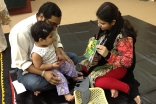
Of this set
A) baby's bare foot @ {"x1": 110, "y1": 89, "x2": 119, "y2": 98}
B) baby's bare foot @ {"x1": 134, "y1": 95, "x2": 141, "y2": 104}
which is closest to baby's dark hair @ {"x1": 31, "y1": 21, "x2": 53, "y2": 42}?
baby's bare foot @ {"x1": 110, "y1": 89, "x2": 119, "y2": 98}

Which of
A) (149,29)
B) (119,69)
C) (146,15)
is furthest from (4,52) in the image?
(146,15)

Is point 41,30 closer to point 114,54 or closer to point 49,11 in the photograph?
point 49,11

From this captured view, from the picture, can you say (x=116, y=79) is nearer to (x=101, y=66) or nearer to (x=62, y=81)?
(x=101, y=66)

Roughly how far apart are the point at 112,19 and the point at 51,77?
54 centimetres

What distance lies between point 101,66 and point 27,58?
0.52 metres

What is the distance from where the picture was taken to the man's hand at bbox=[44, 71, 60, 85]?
1235mm

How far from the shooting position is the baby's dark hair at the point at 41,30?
3.69 feet

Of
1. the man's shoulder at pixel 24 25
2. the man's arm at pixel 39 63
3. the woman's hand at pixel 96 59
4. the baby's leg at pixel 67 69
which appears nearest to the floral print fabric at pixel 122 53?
the woman's hand at pixel 96 59

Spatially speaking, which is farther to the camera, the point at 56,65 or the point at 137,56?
the point at 137,56

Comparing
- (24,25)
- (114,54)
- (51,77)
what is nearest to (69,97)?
(51,77)

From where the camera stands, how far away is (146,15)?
3129mm

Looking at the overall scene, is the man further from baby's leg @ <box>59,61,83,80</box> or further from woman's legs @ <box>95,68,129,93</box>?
woman's legs @ <box>95,68,129,93</box>

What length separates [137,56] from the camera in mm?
1803

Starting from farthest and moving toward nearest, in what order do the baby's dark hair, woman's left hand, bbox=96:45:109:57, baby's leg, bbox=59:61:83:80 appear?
baby's leg, bbox=59:61:83:80 < woman's left hand, bbox=96:45:109:57 < the baby's dark hair
